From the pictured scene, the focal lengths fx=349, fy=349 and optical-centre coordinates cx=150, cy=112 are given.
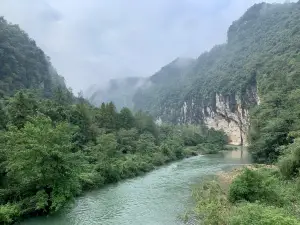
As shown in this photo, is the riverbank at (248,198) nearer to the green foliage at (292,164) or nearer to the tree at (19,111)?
the green foliage at (292,164)

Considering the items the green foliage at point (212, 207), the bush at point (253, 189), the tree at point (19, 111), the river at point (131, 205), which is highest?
the tree at point (19, 111)

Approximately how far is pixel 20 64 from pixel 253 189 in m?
92.5

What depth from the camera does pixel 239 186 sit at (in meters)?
22.2

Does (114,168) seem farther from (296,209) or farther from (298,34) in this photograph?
(298,34)

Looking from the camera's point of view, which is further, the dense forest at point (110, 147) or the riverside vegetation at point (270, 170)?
the dense forest at point (110, 147)

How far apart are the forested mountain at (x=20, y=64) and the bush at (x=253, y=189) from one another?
221ft

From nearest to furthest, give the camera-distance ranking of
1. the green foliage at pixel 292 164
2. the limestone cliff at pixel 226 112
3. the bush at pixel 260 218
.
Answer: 1. the bush at pixel 260 218
2. the green foliage at pixel 292 164
3. the limestone cliff at pixel 226 112

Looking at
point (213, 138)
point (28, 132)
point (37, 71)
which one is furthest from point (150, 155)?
point (37, 71)

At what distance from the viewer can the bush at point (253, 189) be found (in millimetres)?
21094

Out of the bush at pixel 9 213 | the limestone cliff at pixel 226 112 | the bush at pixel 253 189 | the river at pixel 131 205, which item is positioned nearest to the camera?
the bush at pixel 9 213

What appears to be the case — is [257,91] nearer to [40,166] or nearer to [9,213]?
[40,166]

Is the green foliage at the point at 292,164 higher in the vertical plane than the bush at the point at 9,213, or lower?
higher

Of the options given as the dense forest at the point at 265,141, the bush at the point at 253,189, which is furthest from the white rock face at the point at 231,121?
the bush at the point at 253,189

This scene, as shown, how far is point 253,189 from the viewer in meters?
21.6
